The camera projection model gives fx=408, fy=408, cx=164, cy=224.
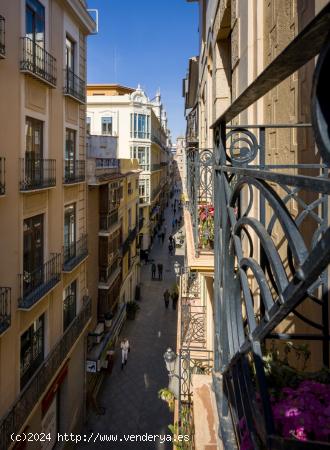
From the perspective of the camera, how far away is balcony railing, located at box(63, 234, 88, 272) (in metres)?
13.9

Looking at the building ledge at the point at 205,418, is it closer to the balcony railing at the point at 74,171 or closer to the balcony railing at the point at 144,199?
the balcony railing at the point at 74,171

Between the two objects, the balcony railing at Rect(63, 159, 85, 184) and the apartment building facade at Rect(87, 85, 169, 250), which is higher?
the apartment building facade at Rect(87, 85, 169, 250)

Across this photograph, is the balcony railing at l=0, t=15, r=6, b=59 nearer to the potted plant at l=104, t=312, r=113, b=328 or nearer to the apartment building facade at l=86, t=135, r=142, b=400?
the apartment building facade at l=86, t=135, r=142, b=400

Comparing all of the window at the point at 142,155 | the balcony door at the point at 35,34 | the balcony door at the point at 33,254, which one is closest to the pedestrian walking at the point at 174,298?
the window at the point at 142,155

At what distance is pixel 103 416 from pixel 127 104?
93.1 ft

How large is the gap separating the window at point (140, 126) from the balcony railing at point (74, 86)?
22609 millimetres

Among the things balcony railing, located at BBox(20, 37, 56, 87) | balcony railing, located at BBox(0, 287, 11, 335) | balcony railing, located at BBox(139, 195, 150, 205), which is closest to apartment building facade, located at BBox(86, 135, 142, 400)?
balcony railing, located at BBox(20, 37, 56, 87)

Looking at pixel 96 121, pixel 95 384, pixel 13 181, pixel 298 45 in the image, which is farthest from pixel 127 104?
pixel 298 45

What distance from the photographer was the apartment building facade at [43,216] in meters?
10.1

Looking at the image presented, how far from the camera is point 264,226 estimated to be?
6.05 feet

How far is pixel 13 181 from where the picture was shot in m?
10.2

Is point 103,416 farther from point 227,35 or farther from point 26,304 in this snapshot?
point 227,35

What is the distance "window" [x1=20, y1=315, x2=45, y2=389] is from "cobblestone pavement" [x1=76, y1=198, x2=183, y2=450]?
4864 millimetres

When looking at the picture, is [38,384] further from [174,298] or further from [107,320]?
[174,298]
